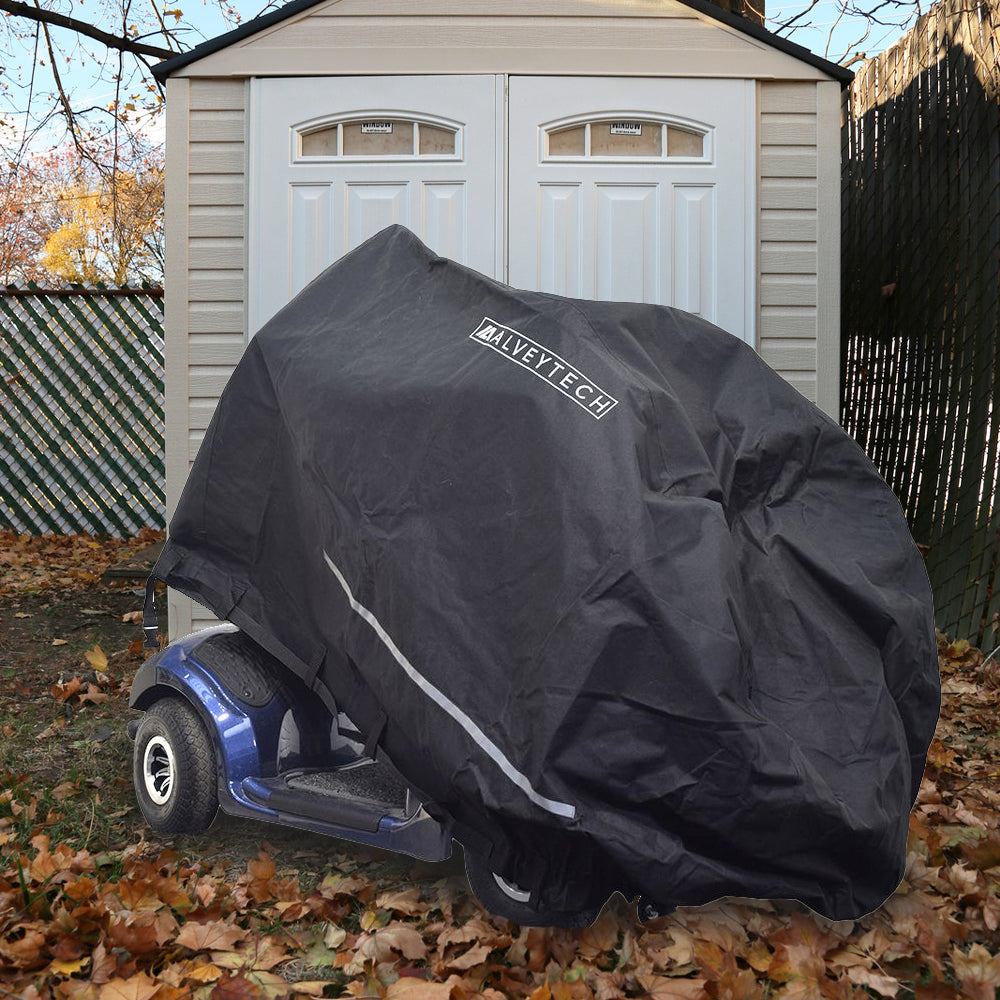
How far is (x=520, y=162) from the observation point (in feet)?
18.7

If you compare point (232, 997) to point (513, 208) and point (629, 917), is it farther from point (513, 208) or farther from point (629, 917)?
point (513, 208)

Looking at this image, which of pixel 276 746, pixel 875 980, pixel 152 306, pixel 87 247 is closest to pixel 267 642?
pixel 276 746

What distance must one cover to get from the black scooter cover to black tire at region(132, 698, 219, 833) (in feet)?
1.36

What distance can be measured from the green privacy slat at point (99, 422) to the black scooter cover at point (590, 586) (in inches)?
296

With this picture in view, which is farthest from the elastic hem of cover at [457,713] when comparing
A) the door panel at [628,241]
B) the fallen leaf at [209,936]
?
the door panel at [628,241]

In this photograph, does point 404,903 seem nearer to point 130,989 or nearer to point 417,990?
point 417,990

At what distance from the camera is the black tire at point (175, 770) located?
3283 mm

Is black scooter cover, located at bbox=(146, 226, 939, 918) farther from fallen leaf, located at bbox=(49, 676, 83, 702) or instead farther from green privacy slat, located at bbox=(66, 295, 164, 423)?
green privacy slat, located at bbox=(66, 295, 164, 423)

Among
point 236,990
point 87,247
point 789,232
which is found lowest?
point 236,990

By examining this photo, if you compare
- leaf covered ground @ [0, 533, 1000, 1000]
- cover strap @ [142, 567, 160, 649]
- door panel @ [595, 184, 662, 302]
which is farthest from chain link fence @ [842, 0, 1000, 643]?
cover strap @ [142, 567, 160, 649]

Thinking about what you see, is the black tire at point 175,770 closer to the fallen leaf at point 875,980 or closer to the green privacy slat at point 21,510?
the fallen leaf at point 875,980

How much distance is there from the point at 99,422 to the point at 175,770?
25.6 feet

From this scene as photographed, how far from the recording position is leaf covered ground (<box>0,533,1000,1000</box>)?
8.18ft

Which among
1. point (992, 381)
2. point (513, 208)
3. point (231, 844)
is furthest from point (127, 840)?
point (992, 381)
